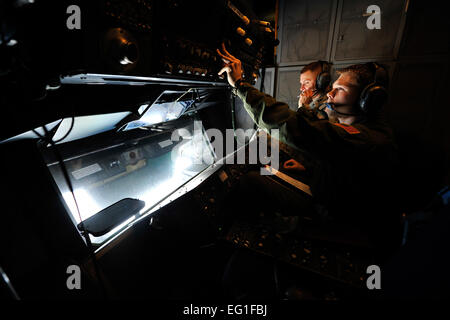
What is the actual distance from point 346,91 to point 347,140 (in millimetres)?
502

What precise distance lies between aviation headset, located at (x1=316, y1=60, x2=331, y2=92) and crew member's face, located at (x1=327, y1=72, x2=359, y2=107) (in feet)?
2.65

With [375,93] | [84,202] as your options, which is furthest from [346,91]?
[84,202]

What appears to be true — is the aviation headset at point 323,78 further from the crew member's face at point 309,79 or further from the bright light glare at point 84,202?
the bright light glare at point 84,202

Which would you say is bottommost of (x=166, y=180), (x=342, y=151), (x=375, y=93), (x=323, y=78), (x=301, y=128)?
(x=166, y=180)

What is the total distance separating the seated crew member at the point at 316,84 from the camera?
208 cm

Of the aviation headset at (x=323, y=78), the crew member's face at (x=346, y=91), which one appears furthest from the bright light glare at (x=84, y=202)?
the aviation headset at (x=323, y=78)

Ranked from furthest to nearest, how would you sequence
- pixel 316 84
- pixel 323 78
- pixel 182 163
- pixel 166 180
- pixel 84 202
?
pixel 316 84 → pixel 323 78 → pixel 182 163 → pixel 166 180 → pixel 84 202

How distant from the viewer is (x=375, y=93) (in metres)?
1.14

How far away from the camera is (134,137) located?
1.24 m

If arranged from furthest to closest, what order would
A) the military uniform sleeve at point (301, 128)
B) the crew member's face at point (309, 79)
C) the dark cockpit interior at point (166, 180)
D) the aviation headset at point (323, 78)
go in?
the crew member's face at point (309, 79)
the aviation headset at point (323, 78)
the military uniform sleeve at point (301, 128)
the dark cockpit interior at point (166, 180)

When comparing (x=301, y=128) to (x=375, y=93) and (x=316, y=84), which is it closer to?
(x=375, y=93)

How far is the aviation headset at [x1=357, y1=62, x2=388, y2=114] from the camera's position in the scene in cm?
114

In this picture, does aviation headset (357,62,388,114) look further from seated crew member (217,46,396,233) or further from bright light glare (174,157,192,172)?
bright light glare (174,157,192,172)

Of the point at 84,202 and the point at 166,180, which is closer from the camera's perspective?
the point at 84,202
